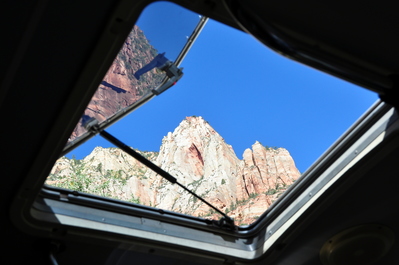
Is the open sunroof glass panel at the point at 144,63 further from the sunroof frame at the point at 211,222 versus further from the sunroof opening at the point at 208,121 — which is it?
the sunroof frame at the point at 211,222

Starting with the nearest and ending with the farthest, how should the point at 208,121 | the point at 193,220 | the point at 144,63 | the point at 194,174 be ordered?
the point at 144,63 → the point at 193,220 → the point at 194,174 → the point at 208,121

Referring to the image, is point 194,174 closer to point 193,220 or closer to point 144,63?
point 193,220

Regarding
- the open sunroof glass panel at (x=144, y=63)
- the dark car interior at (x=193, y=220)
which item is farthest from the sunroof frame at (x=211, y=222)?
the open sunroof glass panel at (x=144, y=63)

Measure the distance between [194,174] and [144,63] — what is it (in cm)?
77

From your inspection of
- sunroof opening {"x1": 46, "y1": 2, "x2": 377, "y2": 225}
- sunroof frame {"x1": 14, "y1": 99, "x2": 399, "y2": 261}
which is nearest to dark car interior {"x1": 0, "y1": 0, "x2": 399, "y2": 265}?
A: sunroof frame {"x1": 14, "y1": 99, "x2": 399, "y2": 261}

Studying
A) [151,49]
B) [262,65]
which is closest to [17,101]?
[151,49]

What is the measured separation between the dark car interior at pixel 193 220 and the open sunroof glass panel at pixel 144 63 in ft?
0.38

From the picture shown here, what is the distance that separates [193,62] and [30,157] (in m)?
0.89

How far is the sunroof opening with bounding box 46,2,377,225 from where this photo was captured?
6.28ft

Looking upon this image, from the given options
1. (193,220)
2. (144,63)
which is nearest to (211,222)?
(193,220)

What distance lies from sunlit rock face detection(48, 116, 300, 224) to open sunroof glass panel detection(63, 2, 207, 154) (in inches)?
10.2

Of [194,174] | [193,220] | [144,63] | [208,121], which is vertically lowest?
[193,220]

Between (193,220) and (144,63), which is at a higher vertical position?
(144,63)

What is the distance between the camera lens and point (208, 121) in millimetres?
2908
